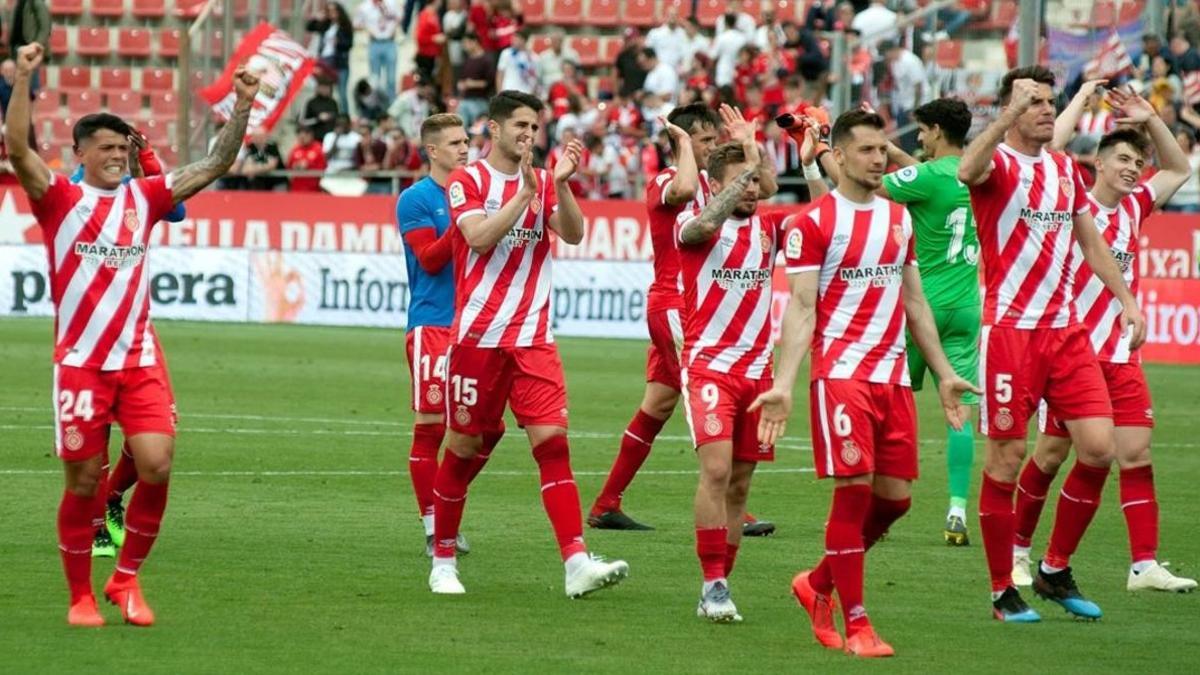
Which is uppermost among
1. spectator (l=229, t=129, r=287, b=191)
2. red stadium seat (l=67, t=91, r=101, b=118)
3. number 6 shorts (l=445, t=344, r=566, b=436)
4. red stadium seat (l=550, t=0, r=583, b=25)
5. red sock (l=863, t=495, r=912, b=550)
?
red stadium seat (l=550, t=0, r=583, b=25)

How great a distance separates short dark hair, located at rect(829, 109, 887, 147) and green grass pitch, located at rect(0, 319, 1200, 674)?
2069 millimetres

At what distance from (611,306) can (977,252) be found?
14.6 metres

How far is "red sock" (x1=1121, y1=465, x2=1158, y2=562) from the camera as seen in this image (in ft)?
33.3

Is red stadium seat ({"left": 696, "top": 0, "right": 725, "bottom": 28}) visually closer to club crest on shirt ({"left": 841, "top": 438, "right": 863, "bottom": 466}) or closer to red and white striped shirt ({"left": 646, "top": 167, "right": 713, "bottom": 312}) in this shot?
red and white striped shirt ({"left": 646, "top": 167, "right": 713, "bottom": 312})

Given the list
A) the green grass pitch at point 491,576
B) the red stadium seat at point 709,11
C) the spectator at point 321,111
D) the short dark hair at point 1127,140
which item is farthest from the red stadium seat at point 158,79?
the short dark hair at point 1127,140

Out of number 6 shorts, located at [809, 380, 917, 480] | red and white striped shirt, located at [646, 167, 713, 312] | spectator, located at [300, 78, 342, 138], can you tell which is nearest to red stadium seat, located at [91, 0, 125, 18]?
spectator, located at [300, 78, 342, 138]

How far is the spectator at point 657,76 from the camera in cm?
3067

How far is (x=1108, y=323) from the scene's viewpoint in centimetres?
1029

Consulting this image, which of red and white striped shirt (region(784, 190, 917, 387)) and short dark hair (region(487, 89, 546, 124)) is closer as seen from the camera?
red and white striped shirt (region(784, 190, 917, 387))

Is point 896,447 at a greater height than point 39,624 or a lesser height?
greater

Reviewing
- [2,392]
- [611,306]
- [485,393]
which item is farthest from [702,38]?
[485,393]

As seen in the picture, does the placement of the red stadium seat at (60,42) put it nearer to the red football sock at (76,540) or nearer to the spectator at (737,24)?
the spectator at (737,24)

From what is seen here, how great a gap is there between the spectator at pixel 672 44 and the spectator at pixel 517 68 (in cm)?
189

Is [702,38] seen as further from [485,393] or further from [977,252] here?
[485,393]
